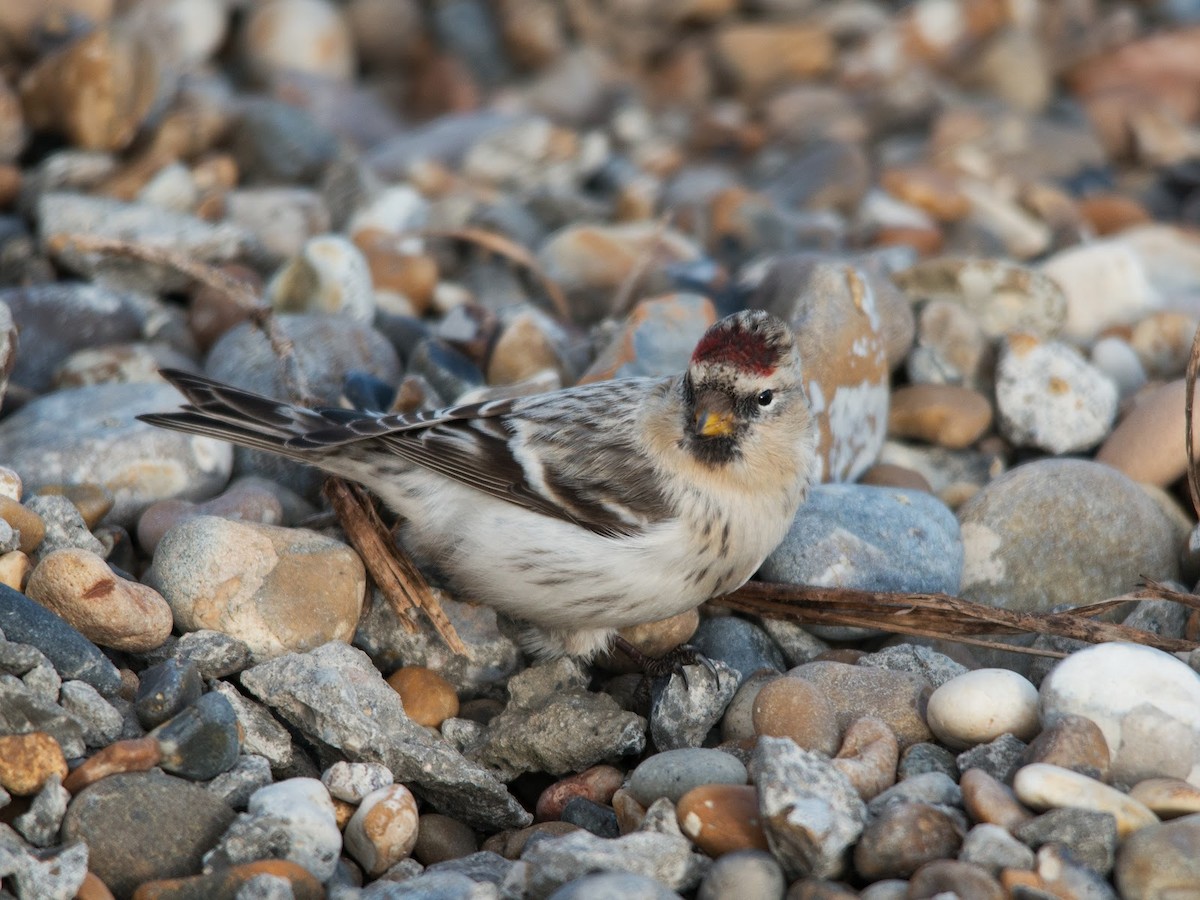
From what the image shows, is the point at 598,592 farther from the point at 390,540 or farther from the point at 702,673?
the point at 390,540

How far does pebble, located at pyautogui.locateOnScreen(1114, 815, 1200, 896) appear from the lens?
2021mm

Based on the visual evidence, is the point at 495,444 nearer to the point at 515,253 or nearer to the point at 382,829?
the point at 382,829

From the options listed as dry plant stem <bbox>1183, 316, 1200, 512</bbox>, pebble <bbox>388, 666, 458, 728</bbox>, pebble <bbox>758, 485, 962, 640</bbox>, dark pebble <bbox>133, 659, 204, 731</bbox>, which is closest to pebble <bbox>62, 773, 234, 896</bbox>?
dark pebble <bbox>133, 659, 204, 731</bbox>

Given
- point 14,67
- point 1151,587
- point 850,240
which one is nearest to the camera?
point 1151,587

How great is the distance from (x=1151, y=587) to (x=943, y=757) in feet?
2.12

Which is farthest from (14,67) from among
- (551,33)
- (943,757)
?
(943,757)

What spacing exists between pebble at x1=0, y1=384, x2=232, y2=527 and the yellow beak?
1.26 meters

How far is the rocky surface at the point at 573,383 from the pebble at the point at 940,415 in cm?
1

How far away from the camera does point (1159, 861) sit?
203 centimetres

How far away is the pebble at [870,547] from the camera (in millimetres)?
3070

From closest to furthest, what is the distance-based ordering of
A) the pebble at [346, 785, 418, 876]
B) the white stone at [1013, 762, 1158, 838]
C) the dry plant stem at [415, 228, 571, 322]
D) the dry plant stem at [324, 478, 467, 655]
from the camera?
the white stone at [1013, 762, 1158, 838]
the pebble at [346, 785, 418, 876]
the dry plant stem at [324, 478, 467, 655]
the dry plant stem at [415, 228, 571, 322]

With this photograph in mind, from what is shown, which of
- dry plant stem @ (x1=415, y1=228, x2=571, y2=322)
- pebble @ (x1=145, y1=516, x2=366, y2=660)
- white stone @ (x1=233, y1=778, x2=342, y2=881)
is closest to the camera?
white stone @ (x1=233, y1=778, x2=342, y2=881)

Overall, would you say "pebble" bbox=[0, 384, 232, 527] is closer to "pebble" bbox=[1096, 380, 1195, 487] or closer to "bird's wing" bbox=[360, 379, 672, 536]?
"bird's wing" bbox=[360, 379, 672, 536]

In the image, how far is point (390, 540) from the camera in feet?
10.0
